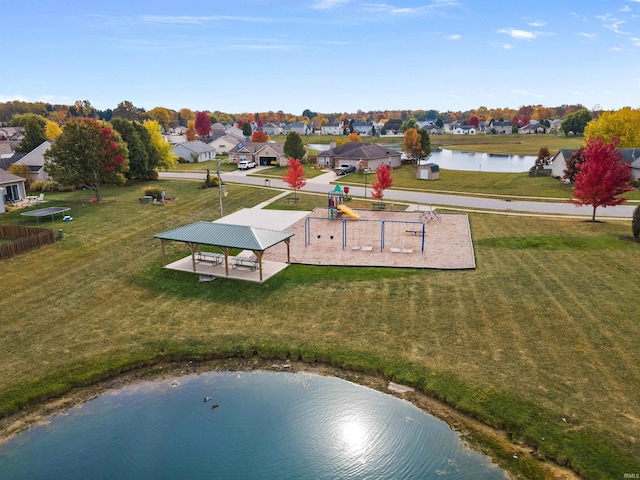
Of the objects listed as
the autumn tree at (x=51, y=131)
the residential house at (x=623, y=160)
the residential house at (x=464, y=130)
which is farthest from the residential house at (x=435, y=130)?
the autumn tree at (x=51, y=131)

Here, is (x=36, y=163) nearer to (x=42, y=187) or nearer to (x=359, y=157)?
(x=42, y=187)

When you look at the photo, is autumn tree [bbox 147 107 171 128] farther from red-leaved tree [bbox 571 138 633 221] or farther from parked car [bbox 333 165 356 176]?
red-leaved tree [bbox 571 138 633 221]

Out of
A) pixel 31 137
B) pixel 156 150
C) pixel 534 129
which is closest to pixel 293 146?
pixel 156 150

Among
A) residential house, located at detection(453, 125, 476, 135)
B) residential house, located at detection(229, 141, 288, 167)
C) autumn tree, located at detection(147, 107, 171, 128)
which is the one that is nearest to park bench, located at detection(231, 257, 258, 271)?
residential house, located at detection(229, 141, 288, 167)

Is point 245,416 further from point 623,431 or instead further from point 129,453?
point 623,431

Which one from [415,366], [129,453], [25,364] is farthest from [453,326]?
[25,364]

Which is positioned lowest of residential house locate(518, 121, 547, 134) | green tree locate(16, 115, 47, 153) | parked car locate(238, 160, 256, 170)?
parked car locate(238, 160, 256, 170)
